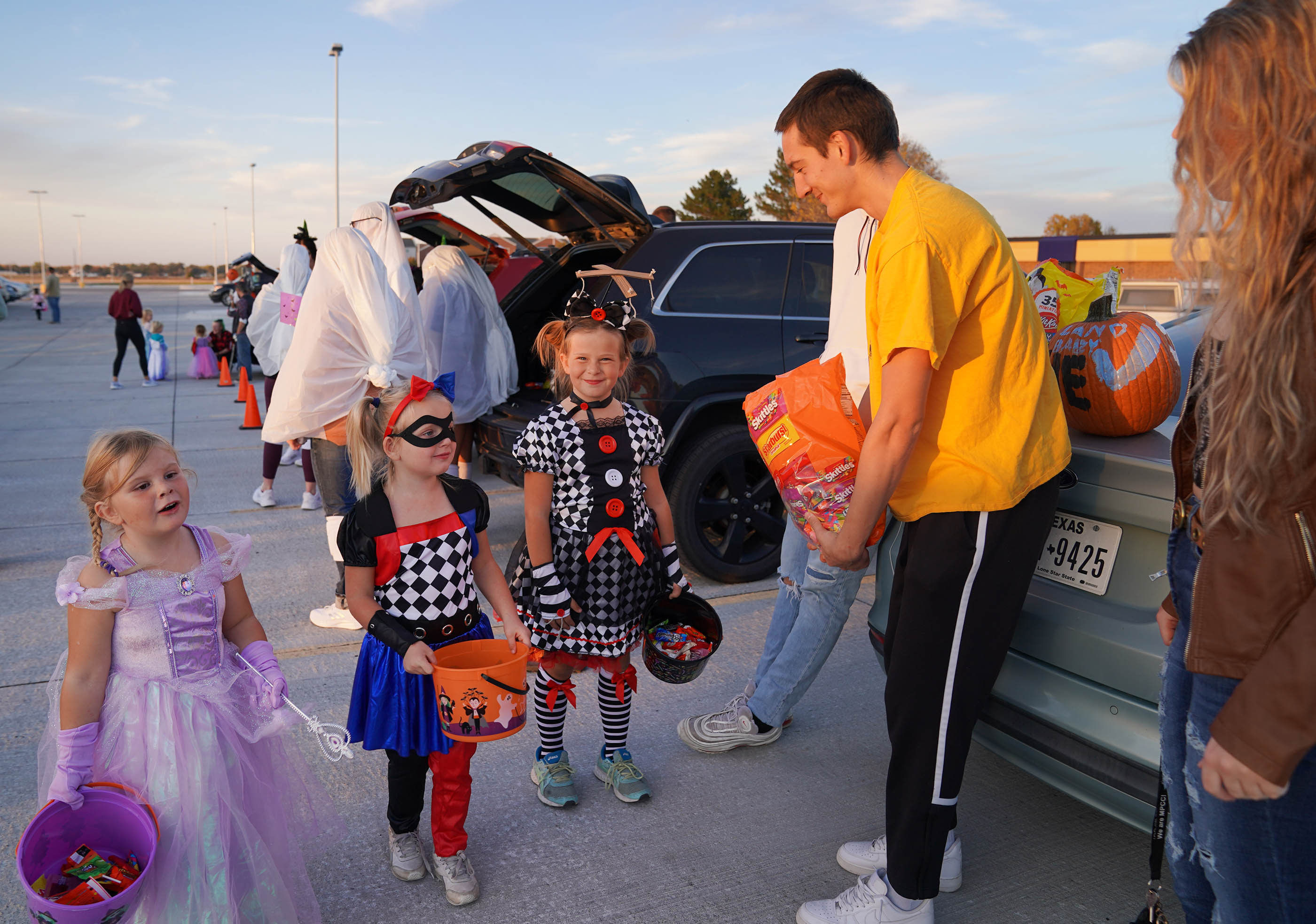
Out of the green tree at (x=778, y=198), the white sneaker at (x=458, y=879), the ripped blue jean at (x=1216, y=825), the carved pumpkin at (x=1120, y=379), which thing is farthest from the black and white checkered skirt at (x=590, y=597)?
the green tree at (x=778, y=198)

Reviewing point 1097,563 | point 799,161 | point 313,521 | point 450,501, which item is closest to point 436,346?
point 313,521

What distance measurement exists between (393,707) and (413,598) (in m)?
0.29

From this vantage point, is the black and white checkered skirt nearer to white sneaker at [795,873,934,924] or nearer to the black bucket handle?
the black bucket handle

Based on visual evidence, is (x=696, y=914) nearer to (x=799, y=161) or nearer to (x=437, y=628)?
(x=437, y=628)

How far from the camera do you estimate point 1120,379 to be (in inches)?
97.3

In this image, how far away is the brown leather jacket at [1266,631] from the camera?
1.23 m

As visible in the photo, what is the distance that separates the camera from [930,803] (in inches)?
85.2

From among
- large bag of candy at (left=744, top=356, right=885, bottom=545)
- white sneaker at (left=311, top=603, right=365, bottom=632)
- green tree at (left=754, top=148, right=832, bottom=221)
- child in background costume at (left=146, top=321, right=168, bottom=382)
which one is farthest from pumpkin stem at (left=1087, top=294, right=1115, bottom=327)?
green tree at (left=754, top=148, right=832, bottom=221)

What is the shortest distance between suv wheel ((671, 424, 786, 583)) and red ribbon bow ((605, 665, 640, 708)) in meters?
1.84

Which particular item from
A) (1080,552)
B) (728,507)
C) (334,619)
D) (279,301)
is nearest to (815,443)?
(1080,552)

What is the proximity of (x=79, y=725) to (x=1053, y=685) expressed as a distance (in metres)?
2.33

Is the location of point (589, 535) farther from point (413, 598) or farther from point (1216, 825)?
point (1216, 825)

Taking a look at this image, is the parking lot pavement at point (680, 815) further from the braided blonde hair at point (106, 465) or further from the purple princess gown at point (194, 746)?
the braided blonde hair at point (106, 465)

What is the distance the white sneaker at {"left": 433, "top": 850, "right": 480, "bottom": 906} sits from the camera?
242 cm
